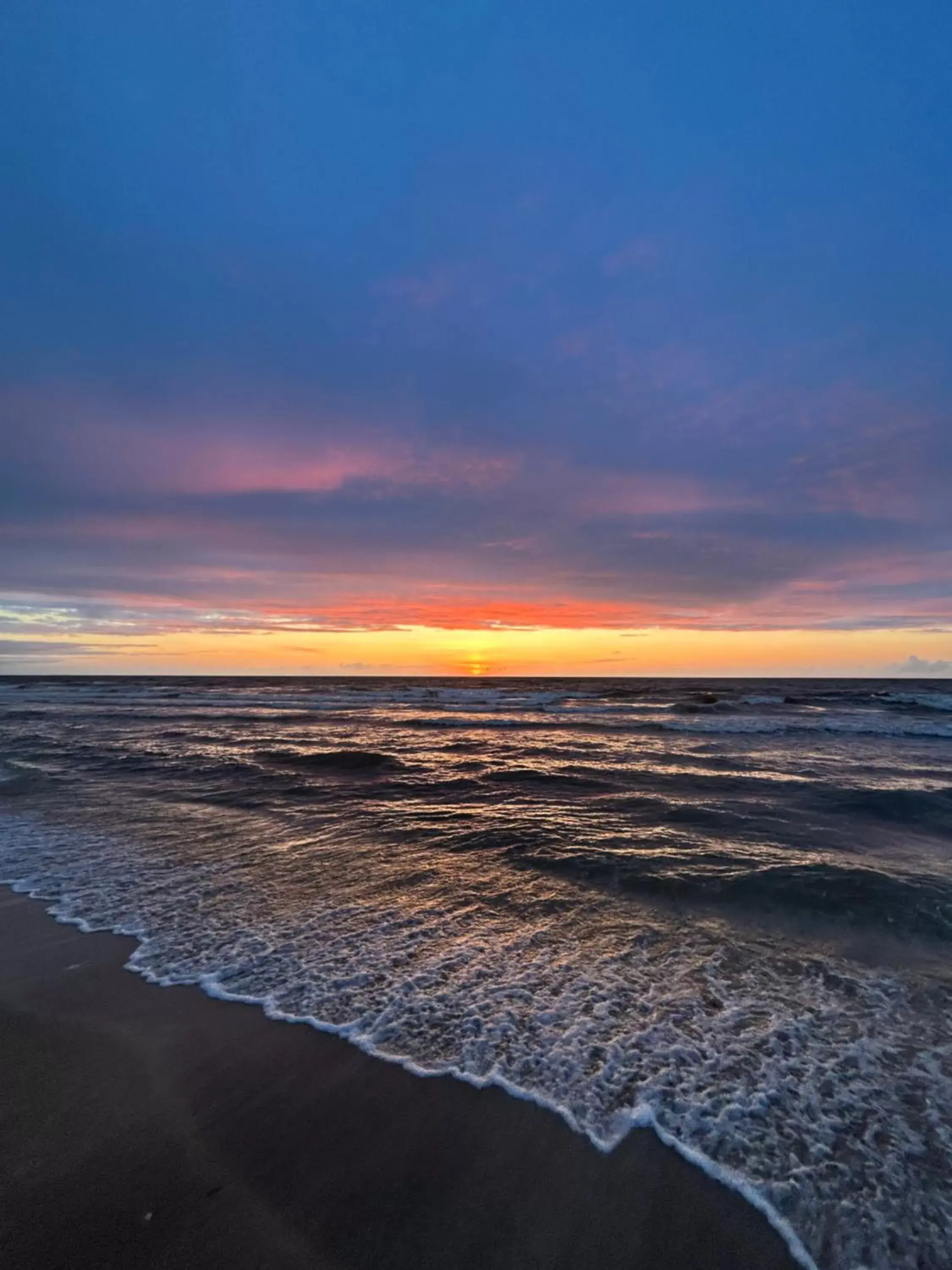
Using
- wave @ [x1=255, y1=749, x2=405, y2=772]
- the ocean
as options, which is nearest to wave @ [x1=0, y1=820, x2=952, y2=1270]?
the ocean

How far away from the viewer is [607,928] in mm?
6336

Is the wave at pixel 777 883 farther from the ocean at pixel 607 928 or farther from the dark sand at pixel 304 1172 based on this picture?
the dark sand at pixel 304 1172

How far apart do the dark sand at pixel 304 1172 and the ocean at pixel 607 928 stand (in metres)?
0.29

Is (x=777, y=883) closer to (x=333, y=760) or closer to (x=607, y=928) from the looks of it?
(x=607, y=928)

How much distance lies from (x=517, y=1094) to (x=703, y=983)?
2.33 metres

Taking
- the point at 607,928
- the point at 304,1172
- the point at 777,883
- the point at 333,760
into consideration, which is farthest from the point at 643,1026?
the point at 333,760

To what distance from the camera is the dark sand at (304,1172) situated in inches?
108

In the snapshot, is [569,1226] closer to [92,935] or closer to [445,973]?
[445,973]

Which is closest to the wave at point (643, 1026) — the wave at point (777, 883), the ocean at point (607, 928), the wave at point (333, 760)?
the ocean at point (607, 928)

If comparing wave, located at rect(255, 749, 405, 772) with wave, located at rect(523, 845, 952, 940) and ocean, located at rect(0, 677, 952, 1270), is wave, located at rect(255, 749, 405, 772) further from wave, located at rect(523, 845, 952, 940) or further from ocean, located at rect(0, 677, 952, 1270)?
wave, located at rect(523, 845, 952, 940)

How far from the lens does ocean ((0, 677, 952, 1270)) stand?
3.52 m

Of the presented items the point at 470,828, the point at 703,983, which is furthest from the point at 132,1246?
the point at 470,828

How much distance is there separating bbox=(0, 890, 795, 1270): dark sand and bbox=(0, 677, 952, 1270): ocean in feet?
0.94

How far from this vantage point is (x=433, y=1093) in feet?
12.4
